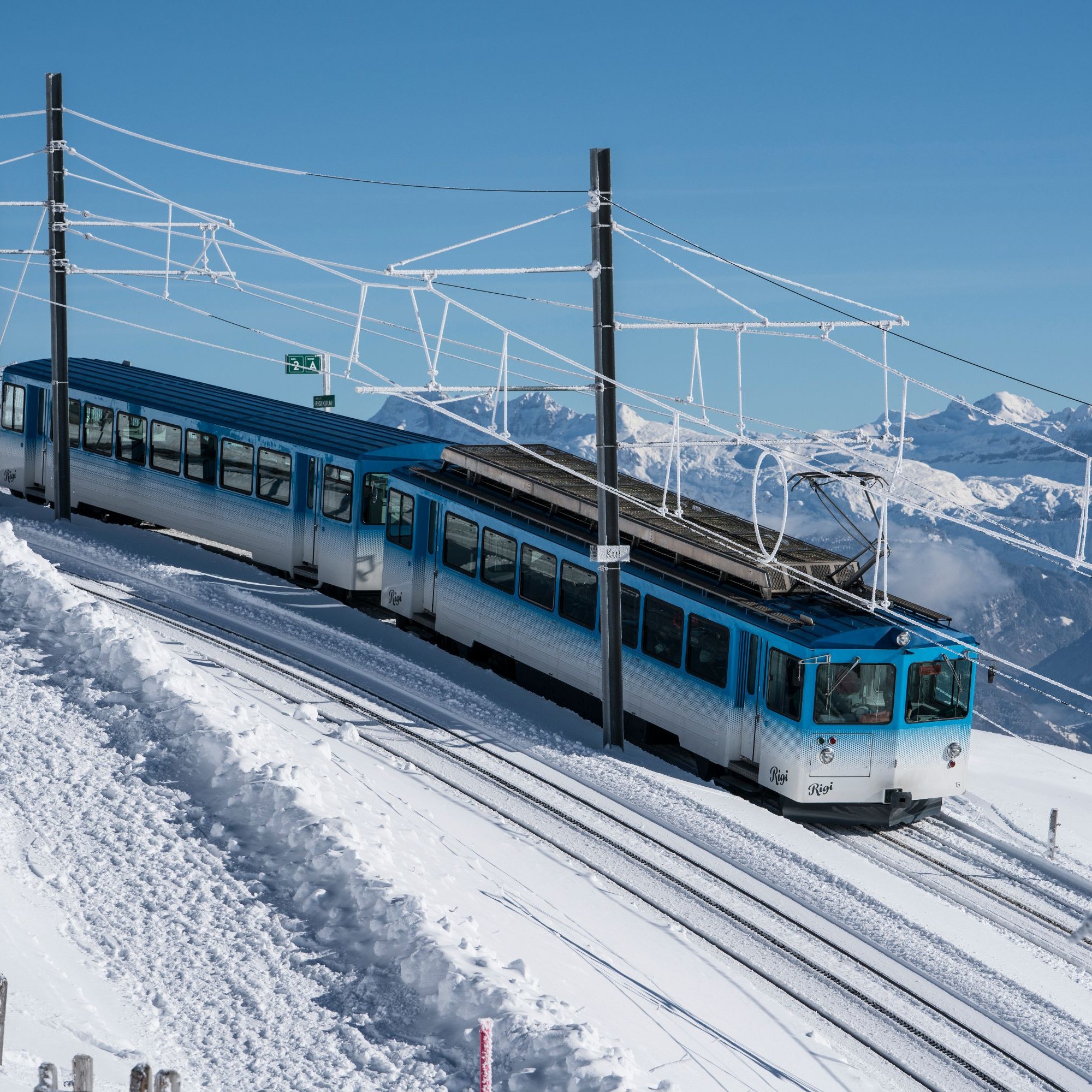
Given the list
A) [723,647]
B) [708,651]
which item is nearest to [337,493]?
[708,651]

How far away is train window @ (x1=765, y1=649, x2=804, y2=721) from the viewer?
1756cm

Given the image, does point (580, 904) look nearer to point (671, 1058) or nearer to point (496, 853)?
point (496, 853)

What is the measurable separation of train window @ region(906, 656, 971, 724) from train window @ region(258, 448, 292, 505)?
1235 centimetres

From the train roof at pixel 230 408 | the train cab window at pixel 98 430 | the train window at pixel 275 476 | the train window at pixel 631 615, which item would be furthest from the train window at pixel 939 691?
the train cab window at pixel 98 430

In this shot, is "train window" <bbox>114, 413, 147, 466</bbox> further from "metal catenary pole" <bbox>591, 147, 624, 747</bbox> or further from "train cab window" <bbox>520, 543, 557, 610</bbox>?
"metal catenary pole" <bbox>591, 147, 624, 747</bbox>

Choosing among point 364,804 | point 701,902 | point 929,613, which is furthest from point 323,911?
point 929,613

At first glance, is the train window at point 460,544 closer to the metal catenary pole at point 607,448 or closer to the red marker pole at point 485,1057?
the metal catenary pole at point 607,448

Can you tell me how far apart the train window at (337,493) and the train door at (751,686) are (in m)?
9.14

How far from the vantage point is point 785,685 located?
17719mm

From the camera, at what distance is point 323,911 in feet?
40.1

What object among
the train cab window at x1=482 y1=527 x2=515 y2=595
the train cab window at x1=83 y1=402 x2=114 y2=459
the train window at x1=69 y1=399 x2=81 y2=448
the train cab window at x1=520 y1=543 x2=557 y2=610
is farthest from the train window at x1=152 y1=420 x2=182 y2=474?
the train cab window at x1=520 y1=543 x2=557 y2=610

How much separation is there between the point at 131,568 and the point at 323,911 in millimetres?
14729

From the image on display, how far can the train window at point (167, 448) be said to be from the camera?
2764cm

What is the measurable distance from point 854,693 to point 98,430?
1800cm
